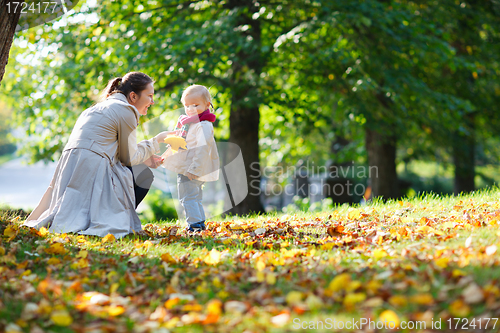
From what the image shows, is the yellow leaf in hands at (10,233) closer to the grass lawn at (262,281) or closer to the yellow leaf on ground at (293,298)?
the grass lawn at (262,281)

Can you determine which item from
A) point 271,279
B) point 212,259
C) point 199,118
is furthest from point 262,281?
point 199,118

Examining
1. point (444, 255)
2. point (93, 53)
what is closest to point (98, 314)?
point (444, 255)

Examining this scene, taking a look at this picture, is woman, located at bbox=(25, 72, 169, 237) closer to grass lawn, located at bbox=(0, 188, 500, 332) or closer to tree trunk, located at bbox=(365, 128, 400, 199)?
grass lawn, located at bbox=(0, 188, 500, 332)

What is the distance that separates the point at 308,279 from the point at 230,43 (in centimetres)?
535

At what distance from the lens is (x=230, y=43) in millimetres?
6797

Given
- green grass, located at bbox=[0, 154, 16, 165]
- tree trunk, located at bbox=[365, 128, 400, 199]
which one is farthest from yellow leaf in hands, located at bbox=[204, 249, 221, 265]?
green grass, located at bbox=[0, 154, 16, 165]

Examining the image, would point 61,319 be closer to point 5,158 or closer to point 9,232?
point 9,232

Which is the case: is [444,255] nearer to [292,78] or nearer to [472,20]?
[292,78]

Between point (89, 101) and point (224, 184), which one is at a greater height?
point (89, 101)

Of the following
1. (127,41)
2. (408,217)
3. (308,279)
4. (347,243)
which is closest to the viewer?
(308,279)

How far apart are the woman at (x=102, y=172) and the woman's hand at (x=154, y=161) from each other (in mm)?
160

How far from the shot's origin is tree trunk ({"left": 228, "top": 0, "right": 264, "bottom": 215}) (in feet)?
23.3

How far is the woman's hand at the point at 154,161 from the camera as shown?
14.9 ft

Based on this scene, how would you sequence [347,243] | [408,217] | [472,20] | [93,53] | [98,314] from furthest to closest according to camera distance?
1. [472,20]
2. [93,53]
3. [408,217]
4. [347,243]
5. [98,314]
